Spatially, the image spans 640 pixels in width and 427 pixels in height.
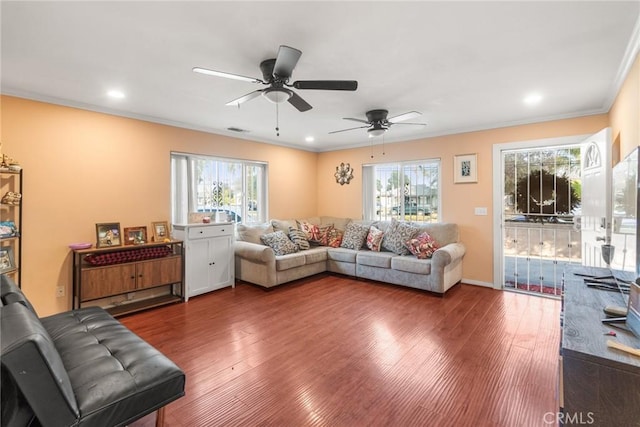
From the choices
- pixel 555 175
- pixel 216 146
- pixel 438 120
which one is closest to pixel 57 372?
pixel 216 146

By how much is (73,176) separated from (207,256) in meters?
1.79

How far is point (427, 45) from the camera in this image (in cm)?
216

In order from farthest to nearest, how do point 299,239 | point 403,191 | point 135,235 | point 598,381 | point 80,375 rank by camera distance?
point 403,191
point 299,239
point 135,235
point 80,375
point 598,381

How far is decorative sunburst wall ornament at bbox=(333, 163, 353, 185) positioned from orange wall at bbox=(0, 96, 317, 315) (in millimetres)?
2879

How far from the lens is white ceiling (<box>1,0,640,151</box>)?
1781 millimetres

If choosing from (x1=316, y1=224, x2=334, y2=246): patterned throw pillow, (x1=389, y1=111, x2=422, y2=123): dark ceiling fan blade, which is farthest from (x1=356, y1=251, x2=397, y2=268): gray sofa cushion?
(x1=389, y1=111, x2=422, y2=123): dark ceiling fan blade

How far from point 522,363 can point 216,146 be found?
4641 mm

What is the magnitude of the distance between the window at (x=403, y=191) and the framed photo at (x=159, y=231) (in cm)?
355

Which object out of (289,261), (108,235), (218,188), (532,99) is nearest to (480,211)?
(532,99)

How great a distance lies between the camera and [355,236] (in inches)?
210

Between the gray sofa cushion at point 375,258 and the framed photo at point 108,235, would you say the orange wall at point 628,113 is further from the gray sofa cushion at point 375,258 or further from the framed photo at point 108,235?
the framed photo at point 108,235

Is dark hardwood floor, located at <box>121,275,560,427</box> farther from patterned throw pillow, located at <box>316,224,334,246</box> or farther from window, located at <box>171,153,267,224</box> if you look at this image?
A: patterned throw pillow, located at <box>316,224,334,246</box>

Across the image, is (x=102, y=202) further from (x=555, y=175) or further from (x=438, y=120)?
(x=555, y=175)

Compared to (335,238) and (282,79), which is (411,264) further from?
(282,79)
